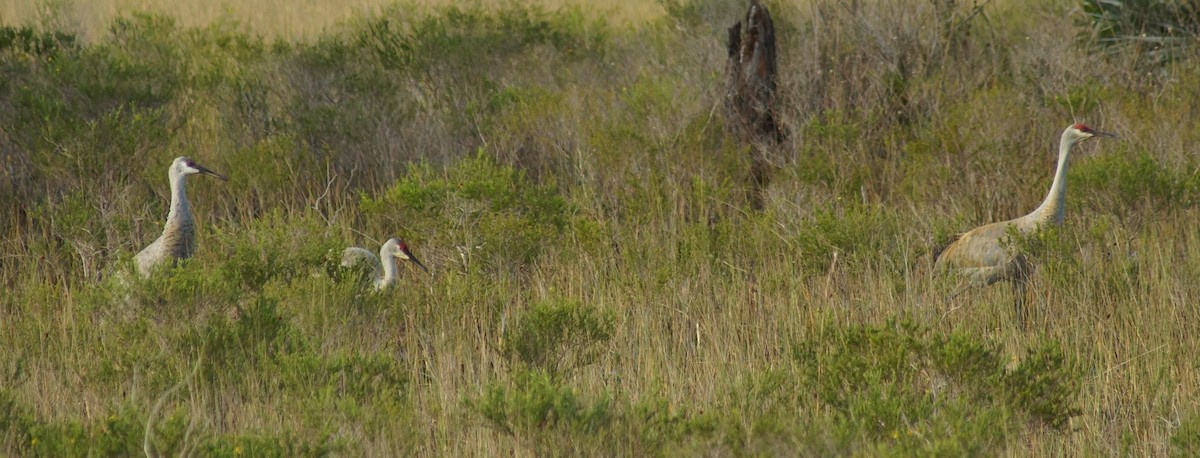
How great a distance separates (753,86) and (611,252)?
9.35 feet

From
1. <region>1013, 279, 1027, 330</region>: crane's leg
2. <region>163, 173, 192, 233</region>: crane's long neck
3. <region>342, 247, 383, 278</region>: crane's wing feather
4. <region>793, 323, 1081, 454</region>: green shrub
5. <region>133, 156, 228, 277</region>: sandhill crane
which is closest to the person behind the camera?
<region>793, 323, 1081, 454</region>: green shrub

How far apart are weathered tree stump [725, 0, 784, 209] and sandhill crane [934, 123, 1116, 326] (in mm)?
2746

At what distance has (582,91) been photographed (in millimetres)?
11055

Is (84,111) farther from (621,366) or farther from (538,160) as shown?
(621,366)

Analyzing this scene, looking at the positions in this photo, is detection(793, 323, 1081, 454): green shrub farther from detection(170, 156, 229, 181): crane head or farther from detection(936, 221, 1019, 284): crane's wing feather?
detection(170, 156, 229, 181): crane head

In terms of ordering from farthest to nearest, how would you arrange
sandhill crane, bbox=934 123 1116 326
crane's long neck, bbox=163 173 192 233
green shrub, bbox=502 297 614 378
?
crane's long neck, bbox=163 173 192 233 < sandhill crane, bbox=934 123 1116 326 < green shrub, bbox=502 297 614 378

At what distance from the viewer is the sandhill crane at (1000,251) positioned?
6445mm

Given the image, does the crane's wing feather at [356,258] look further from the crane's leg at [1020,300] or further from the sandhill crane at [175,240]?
the crane's leg at [1020,300]

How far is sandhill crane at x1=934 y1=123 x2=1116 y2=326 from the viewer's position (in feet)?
21.1

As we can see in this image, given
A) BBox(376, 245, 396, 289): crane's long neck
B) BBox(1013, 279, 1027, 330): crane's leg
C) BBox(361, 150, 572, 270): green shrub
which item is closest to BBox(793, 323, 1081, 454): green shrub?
BBox(1013, 279, 1027, 330): crane's leg

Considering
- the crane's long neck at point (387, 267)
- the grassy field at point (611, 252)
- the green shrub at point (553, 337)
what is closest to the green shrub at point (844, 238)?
the grassy field at point (611, 252)

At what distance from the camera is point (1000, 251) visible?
650 centimetres

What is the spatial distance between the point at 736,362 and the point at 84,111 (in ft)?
18.1

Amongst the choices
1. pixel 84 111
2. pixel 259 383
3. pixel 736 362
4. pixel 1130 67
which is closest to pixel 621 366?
pixel 736 362
